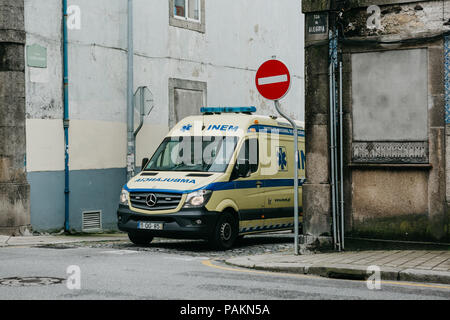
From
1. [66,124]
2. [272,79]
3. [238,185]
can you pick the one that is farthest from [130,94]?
[272,79]

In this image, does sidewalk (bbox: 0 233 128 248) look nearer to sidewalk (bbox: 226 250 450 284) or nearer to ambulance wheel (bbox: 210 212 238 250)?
ambulance wheel (bbox: 210 212 238 250)

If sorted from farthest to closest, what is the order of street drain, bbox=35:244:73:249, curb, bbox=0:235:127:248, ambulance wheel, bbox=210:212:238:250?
curb, bbox=0:235:127:248 < street drain, bbox=35:244:73:249 < ambulance wheel, bbox=210:212:238:250

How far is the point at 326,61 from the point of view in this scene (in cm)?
1219

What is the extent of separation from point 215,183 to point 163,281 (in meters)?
4.37

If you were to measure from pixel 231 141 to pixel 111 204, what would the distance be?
567cm

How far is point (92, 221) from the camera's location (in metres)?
17.7

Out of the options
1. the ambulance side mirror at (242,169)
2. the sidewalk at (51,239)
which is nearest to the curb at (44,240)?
the sidewalk at (51,239)

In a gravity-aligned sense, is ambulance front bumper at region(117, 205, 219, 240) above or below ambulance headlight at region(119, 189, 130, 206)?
below

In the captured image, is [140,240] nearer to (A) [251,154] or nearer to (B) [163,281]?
(A) [251,154]

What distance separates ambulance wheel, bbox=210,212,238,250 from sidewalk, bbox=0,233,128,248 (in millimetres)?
3285

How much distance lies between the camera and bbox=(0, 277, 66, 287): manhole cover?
8312mm

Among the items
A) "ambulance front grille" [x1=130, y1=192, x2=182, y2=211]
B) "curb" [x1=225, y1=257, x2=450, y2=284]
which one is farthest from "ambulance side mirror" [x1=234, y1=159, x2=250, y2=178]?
"curb" [x1=225, y1=257, x2=450, y2=284]

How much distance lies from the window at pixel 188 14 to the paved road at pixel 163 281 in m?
9.32
